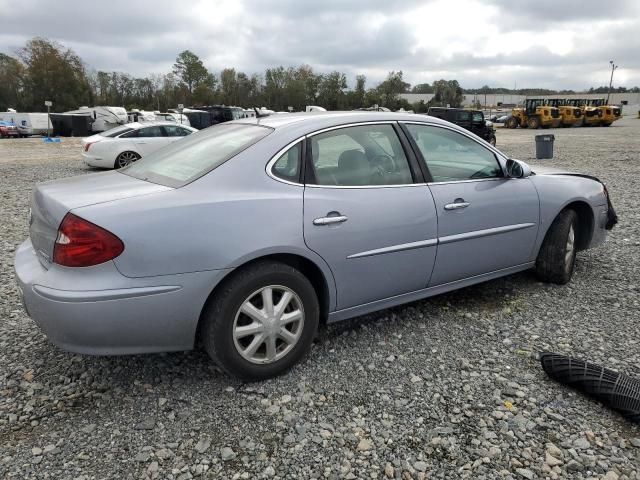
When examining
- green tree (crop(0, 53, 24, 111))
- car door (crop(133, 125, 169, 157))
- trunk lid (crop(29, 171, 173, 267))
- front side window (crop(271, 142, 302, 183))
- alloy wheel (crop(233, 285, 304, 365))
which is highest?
green tree (crop(0, 53, 24, 111))

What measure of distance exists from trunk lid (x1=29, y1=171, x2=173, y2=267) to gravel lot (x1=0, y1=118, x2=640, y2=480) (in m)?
0.82

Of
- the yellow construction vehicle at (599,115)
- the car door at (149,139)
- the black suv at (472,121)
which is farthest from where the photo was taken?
the yellow construction vehicle at (599,115)

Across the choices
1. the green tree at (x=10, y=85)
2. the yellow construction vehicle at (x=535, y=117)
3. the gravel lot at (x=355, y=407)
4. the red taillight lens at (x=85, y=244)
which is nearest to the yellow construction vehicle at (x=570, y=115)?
the yellow construction vehicle at (x=535, y=117)

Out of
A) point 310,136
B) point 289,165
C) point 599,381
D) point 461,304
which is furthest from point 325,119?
point 599,381

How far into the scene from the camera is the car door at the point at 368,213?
2881 mm

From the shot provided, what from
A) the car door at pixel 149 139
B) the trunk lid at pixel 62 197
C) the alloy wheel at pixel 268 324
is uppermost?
the trunk lid at pixel 62 197

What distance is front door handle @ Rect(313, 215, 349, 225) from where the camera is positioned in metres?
2.81

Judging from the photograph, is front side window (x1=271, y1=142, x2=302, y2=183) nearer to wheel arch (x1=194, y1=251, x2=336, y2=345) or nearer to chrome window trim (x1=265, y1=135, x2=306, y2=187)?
chrome window trim (x1=265, y1=135, x2=306, y2=187)

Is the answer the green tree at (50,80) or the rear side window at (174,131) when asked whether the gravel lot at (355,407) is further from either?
the green tree at (50,80)

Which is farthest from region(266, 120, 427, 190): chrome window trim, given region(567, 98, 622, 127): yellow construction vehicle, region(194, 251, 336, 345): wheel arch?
region(567, 98, 622, 127): yellow construction vehicle

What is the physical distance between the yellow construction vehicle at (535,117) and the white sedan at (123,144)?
36170mm

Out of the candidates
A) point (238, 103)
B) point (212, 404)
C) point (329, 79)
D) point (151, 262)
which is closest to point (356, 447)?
point (212, 404)

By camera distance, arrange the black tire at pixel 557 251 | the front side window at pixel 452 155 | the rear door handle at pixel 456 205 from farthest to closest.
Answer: the black tire at pixel 557 251 < the front side window at pixel 452 155 < the rear door handle at pixel 456 205

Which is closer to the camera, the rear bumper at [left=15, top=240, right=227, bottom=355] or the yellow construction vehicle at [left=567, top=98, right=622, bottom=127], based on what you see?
the rear bumper at [left=15, top=240, right=227, bottom=355]
